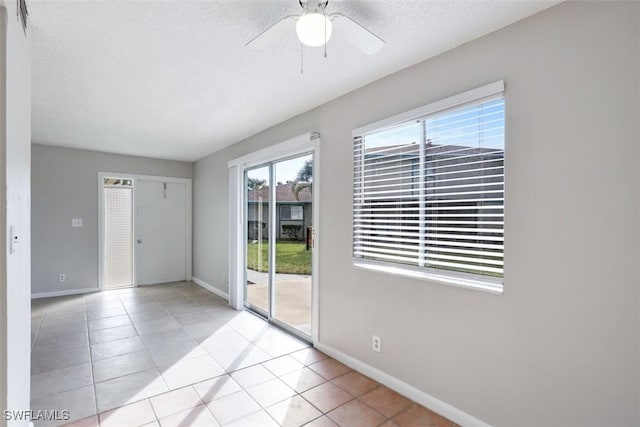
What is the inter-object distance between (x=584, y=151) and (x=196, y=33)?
213cm

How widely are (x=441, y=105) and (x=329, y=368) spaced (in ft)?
7.31

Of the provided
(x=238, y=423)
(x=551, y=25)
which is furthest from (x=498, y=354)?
(x=551, y=25)

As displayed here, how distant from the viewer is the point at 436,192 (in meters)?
2.16

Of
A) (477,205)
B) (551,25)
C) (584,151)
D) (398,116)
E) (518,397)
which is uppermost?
(551,25)

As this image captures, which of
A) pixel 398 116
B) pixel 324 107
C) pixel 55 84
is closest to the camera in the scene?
pixel 398 116

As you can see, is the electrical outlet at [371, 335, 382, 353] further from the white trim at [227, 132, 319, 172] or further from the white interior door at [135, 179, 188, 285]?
the white interior door at [135, 179, 188, 285]

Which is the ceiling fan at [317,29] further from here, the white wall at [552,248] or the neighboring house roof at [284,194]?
the neighboring house roof at [284,194]

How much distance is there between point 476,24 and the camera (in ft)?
5.91

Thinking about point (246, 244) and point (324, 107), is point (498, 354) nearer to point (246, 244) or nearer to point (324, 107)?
point (324, 107)

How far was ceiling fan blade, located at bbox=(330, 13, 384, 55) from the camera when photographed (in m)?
1.53

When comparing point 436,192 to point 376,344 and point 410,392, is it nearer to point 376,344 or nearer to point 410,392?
point 376,344

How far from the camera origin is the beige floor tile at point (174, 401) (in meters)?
2.15

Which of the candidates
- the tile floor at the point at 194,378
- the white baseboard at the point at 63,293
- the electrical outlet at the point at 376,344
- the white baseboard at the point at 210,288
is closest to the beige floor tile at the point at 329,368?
the tile floor at the point at 194,378

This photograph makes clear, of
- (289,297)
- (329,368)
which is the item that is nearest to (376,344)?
(329,368)
